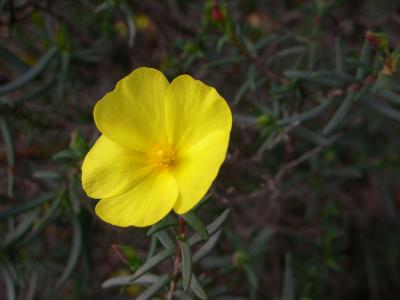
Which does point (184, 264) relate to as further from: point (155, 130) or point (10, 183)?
point (10, 183)

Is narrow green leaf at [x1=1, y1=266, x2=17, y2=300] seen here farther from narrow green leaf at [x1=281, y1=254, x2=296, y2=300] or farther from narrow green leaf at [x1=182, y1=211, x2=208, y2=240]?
narrow green leaf at [x1=281, y1=254, x2=296, y2=300]

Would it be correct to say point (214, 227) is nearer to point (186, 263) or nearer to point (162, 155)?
point (186, 263)

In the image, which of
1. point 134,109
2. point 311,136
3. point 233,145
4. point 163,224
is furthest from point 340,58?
point 163,224

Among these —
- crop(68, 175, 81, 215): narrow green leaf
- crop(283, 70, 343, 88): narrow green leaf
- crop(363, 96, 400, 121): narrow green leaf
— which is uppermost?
crop(283, 70, 343, 88): narrow green leaf

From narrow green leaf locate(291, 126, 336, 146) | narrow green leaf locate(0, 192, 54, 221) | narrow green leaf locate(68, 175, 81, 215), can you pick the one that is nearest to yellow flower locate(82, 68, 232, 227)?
narrow green leaf locate(68, 175, 81, 215)

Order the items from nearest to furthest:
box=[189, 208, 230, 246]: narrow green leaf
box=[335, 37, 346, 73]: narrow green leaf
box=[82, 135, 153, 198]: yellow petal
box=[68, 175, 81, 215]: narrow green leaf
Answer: box=[82, 135, 153, 198]: yellow petal
box=[189, 208, 230, 246]: narrow green leaf
box=[68, 175, 81, 215]: narrow green leaf
box=[335, 37, 346, 73]: narrow green leaf

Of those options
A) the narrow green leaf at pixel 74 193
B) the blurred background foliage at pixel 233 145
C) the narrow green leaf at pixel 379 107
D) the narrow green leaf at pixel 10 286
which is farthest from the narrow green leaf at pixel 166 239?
the narrow green leaf at pixel 379 107

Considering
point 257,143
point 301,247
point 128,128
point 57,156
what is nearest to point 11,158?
point 57,156
